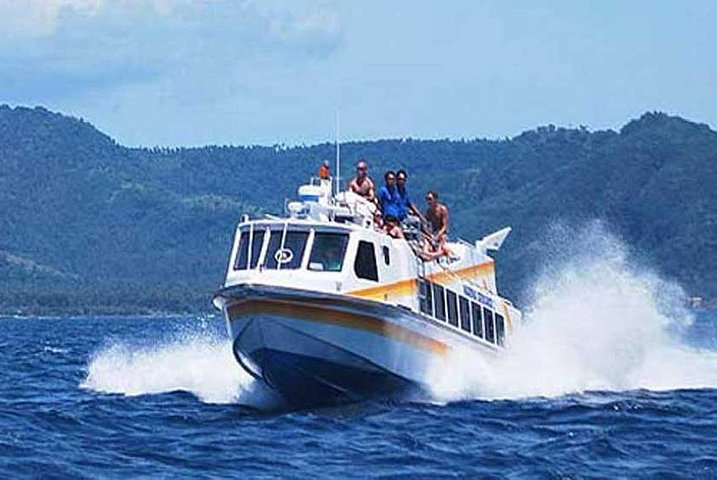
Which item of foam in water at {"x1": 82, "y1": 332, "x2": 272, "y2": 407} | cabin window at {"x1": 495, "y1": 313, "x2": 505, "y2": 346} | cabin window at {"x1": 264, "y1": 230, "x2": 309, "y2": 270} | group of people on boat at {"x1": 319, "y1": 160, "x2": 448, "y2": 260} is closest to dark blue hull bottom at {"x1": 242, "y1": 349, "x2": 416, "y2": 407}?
A: foam in water at {"x1": 82, "y1": 332, "x2": 272, "y2": 407}

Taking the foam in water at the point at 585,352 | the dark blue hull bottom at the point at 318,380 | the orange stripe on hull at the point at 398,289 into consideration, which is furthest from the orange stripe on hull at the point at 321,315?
the foam in water at the point at 585,352

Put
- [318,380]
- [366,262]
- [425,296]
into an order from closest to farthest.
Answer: [318,380] < [366,262] < [425,296]

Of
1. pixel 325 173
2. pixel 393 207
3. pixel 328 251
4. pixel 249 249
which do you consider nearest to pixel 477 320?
pixel 393 207

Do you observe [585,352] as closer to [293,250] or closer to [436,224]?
[436,224]

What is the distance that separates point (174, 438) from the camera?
93.2 feet

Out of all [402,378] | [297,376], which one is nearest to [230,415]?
[297,376]

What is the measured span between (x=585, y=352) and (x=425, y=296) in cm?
807

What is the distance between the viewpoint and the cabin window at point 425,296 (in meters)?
34.7

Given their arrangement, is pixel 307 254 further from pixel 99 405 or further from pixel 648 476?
pixel 648 476

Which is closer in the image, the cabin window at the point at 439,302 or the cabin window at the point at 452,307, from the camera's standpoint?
the cabin window at the point at 439,302

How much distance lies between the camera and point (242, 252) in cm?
3381

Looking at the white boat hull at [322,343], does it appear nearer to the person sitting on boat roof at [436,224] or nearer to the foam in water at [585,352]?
the foam in water at [585,352]

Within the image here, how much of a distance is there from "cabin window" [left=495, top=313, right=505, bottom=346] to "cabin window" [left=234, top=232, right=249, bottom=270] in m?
7.42

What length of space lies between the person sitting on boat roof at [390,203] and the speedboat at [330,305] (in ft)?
1.48
